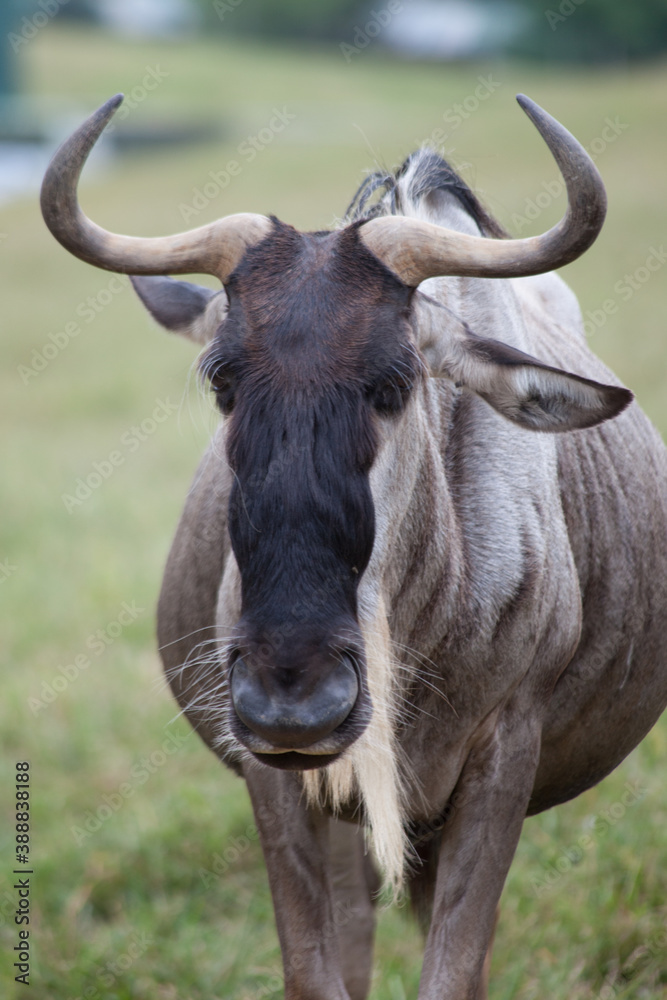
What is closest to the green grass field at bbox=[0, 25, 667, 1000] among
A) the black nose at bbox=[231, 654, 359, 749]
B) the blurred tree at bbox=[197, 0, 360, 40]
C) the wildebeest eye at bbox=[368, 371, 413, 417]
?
the wildebeest eye at bbox=[368, 371, 413, 417]

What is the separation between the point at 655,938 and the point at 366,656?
2246 millimetres

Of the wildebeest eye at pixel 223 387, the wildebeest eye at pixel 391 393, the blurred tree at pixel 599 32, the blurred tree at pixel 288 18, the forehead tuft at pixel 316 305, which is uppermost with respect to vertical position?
the forehead tuft at pixel 316 305

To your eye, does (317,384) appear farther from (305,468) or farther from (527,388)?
(527,388)

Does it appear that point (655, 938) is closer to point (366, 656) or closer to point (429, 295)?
point (366, 656)

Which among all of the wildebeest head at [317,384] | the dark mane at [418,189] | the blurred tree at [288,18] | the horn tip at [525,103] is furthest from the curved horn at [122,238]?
the blurred tree at [288,18]

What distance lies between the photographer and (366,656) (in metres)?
2.76

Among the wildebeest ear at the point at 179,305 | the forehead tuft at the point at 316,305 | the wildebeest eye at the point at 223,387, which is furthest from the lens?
the wildebeest ear at the point at 179,305

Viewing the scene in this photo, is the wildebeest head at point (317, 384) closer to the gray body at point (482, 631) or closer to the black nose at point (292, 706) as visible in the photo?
the black nose at point (292, 706)

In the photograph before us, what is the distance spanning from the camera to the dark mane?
351 cm

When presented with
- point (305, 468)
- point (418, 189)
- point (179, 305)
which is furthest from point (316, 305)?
point (179, 305)

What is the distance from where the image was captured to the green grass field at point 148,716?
14.6 feet

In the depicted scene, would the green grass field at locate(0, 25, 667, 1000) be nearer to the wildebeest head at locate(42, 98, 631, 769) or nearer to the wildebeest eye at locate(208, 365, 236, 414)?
the wildebeest eye at locate(208, 365, 236, 414)

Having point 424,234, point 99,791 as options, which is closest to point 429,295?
point 424,234

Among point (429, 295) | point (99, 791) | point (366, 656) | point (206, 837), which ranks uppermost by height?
point (429, 295)
